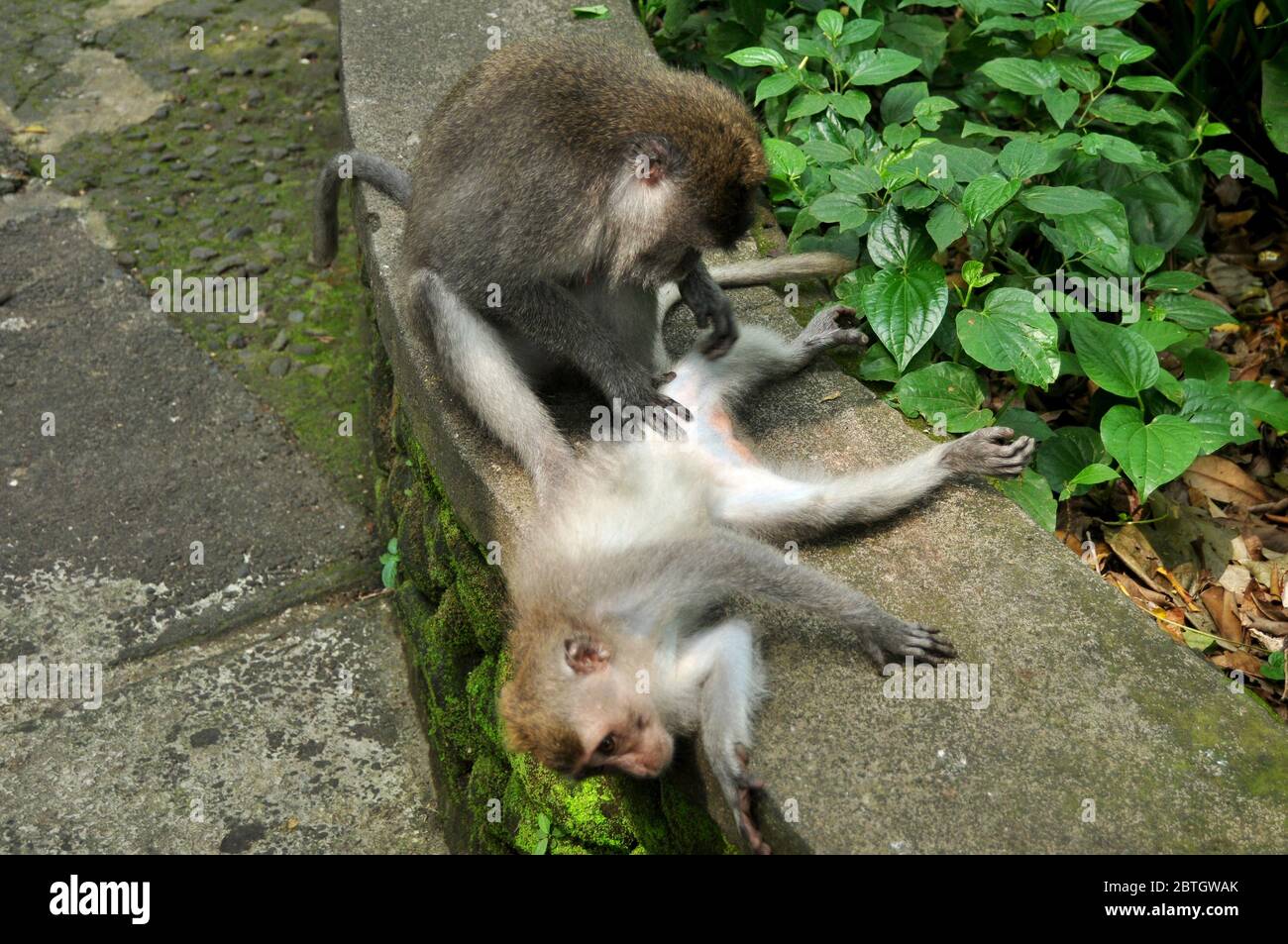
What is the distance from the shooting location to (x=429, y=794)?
14.9ft

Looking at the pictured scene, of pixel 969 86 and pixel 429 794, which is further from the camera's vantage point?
pixel 969 86

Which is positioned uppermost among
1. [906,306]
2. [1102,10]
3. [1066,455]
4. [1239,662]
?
[1102,10]

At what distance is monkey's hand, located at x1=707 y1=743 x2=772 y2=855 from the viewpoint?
2775mm

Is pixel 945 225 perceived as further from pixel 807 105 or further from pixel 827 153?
pixel 807 105

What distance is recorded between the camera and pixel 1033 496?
152 inches

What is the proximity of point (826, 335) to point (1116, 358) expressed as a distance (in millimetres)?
877

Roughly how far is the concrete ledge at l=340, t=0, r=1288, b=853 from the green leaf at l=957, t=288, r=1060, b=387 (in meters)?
0.34

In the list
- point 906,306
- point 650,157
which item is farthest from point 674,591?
point 906,306

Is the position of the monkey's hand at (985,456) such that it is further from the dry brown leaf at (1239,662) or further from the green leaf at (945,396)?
the dry brown leaf at (1239,662)

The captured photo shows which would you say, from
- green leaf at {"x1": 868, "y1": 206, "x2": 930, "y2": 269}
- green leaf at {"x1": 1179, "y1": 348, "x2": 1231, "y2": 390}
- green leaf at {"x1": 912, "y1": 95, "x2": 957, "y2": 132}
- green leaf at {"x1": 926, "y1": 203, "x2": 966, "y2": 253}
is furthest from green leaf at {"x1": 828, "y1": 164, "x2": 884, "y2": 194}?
green leaf at {"x1": 1179, "y1": 348, "x2": 1231, "y2": 390}

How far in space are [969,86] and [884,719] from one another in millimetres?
3157

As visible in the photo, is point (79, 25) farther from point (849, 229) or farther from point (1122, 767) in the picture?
point (1122, 767)

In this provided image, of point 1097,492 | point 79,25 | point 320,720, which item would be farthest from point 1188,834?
point 79,25

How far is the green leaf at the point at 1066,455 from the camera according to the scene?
418cm
